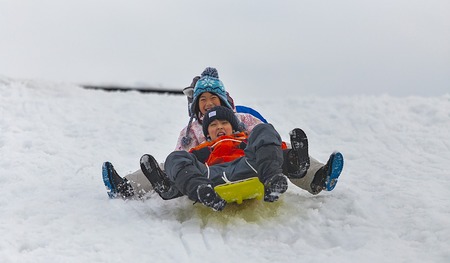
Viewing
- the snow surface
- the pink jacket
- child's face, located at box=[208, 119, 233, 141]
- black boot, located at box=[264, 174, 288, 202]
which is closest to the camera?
the snow surface

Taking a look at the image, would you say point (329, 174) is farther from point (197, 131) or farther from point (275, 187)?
point (197, 131)

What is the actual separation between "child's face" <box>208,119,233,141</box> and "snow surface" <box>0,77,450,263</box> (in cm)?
53

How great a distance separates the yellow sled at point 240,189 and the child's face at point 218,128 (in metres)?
0.76

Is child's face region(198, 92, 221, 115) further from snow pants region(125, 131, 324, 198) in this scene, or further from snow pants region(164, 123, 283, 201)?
snow pants region(164, 123, 283, 201)

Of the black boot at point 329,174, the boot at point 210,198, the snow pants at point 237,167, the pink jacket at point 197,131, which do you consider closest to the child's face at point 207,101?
the pink jacket at point 197,131

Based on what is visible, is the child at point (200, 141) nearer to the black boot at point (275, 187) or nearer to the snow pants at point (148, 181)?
the snow pants at point (148, 181)

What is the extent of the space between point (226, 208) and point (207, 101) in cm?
137

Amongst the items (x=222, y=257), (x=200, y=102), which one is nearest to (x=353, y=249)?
(x=222, y=257)

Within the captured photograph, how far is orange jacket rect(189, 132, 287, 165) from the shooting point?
3.73 metres

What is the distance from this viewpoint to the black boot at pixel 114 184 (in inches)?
150

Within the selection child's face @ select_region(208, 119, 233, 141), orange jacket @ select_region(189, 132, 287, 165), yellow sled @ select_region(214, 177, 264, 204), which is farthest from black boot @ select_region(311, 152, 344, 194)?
child's face @ select_region(208, 119, 233, 141)

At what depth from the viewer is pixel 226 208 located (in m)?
3.48

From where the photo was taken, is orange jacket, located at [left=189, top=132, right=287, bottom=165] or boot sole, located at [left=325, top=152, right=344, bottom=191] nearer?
boot sole, located at [left=325, top=152, right=344, bottom=191]

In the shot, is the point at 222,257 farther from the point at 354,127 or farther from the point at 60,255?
the point at 354,127
